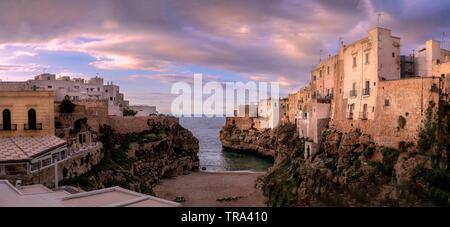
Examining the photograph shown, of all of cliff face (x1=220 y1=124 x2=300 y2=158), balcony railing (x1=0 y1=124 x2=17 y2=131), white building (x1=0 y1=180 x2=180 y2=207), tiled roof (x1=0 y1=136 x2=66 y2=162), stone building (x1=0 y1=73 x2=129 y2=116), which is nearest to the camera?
white building (x1=0 y1=180 x2=180 y2=207)

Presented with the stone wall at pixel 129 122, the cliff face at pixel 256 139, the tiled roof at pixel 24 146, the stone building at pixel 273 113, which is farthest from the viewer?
the stone building at pixel 273 113

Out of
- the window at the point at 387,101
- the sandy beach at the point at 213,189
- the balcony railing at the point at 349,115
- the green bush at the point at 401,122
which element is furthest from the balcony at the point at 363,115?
the sandy beach at the point at 213,189

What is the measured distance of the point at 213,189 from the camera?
129 ft

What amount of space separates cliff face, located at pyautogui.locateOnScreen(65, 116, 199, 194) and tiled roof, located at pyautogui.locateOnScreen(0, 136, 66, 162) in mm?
3078

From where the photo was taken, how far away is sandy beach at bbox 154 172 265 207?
34.1 metres

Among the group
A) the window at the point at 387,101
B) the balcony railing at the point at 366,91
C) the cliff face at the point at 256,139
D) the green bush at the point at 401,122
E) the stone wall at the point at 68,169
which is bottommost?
the cliff face at the point at 256,139

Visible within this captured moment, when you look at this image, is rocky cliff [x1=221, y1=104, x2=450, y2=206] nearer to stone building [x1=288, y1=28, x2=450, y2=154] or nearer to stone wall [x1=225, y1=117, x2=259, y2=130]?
stone building [x1=288, y1=28, x2=450, y2=154]

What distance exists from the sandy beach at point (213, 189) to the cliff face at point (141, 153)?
198cm

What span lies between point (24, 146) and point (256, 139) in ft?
177

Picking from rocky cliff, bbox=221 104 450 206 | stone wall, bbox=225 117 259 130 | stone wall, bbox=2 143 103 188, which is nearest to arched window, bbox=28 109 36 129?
stone wall, bbox=2 143 103 188

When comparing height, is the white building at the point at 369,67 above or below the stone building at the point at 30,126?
above

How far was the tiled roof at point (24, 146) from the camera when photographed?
20.3m

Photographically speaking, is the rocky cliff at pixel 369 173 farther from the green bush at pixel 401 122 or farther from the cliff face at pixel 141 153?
the cliff face at pixel 141 153
